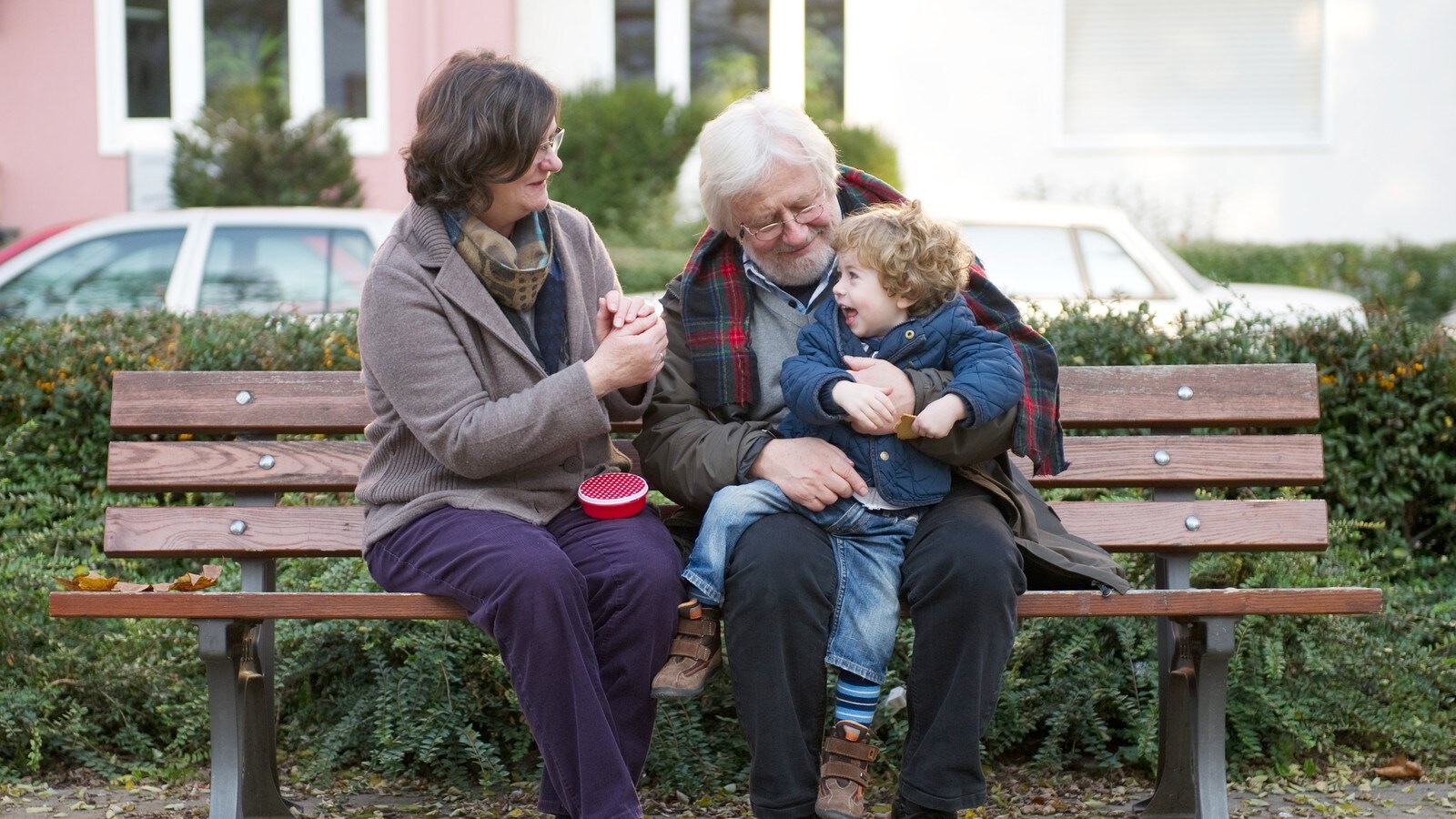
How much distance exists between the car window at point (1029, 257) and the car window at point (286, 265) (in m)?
3.19

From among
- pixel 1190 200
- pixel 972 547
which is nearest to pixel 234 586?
pixel 972 547

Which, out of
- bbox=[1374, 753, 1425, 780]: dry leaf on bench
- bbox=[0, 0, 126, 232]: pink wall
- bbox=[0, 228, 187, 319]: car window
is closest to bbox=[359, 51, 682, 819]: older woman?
bbox=[1374, 753, 1425, 780]: dry leaf on bench

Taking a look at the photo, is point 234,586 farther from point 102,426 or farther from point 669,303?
point 669,303

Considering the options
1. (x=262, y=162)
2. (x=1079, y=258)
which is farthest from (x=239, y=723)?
(x=262, y=162)

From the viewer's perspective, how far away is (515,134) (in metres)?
2.94

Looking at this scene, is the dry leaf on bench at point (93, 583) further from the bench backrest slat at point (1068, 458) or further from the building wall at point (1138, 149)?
the building wall at point (1138, 149)

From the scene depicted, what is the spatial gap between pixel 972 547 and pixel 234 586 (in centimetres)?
229

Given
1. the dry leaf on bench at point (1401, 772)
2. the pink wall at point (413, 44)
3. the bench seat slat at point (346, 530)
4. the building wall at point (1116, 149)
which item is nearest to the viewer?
the bench seat slat at point (346, 530)

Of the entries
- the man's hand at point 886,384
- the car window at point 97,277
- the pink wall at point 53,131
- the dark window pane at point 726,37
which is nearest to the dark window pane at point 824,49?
the dark window pane at point 726,37

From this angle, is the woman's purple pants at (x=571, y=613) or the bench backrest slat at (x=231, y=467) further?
the bench backrest slat at (x=231, y=467)

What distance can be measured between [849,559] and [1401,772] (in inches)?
64.6

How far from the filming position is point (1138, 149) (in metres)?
14.7

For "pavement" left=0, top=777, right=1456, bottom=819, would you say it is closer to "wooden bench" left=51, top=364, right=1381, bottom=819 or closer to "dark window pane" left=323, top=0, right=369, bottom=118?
"wooden bench" left=51, top=364, right=1381, bottom=819

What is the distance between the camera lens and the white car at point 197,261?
7230 millimetres
